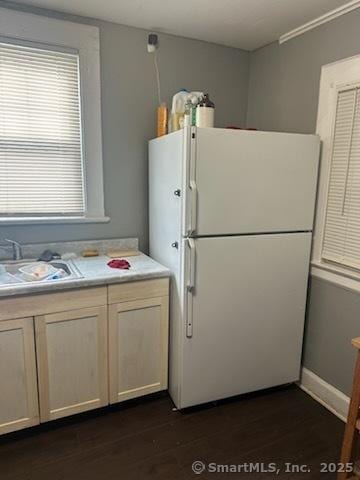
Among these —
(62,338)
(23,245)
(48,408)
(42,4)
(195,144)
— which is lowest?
(48,408)

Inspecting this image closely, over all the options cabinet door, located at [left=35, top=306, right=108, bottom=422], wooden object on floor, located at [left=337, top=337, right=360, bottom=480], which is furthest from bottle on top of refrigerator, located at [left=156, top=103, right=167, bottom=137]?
wooden object on floor, located at [left=337, top=337, right=360, bottom=480]

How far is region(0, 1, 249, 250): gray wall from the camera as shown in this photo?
2166 millimetres

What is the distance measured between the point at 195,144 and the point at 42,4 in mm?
1242

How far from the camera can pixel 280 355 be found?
2.15m

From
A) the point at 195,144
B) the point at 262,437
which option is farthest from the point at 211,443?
the point at 195,144

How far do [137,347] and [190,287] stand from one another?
19.6 inches

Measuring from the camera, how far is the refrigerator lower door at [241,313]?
1.87 metres

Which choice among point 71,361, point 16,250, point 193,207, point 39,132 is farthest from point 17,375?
point 39,132

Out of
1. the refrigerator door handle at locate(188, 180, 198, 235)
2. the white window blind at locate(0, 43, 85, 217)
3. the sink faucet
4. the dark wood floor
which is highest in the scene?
the white window blind at locate(0, 43, 85, 217)

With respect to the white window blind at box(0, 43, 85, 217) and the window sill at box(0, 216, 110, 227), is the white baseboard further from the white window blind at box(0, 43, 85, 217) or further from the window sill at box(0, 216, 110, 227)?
the white window blind at box(0, 43, 85, 217)

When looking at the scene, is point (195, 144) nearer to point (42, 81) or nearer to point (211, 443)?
point (42, 81)

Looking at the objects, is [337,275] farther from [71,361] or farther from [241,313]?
[71,361]

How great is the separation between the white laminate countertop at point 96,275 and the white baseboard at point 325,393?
1210 mm

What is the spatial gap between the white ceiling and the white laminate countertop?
4.88 feet
